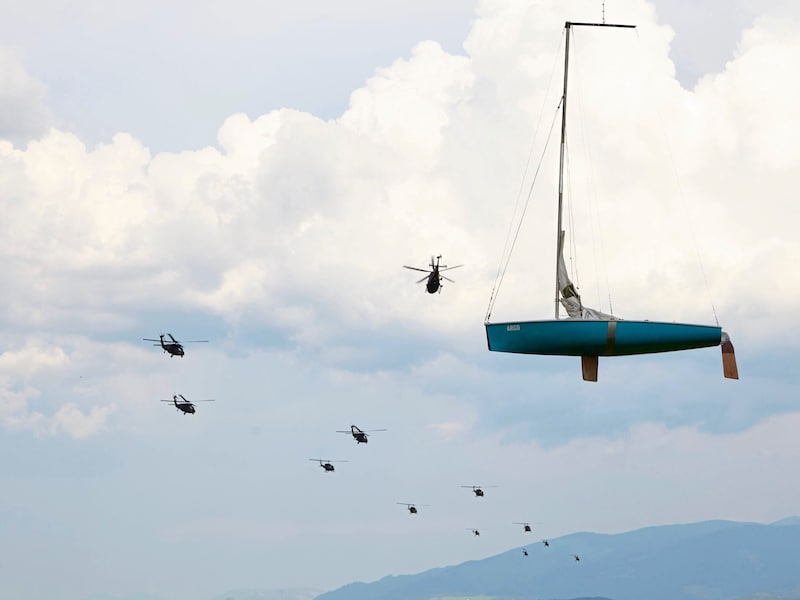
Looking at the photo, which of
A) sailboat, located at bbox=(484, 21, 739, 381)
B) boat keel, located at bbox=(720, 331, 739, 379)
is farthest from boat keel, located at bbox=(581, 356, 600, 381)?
boat keel, located at bbox=(720, 331, 739, 379)

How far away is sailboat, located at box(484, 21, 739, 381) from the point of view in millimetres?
75375

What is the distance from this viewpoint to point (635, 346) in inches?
3012

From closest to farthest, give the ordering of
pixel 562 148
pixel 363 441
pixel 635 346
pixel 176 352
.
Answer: pixel 635 346 < pixel 562 148 < pixel 176 352 < pixel 363 441

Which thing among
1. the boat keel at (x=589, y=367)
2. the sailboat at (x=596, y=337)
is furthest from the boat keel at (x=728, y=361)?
the boat keel at (x=589, y=367)

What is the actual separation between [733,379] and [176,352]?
69185 millimetres

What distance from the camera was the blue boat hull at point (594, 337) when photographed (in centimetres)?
7538

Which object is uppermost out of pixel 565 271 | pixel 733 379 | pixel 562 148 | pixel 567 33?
pixel 567 33

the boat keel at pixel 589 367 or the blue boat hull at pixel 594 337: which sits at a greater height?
the blue boat hull at pixel 594 337

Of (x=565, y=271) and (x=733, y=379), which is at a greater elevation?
(x=565, y=271)

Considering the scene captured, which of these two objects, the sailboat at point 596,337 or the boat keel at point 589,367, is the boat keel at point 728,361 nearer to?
the sailboat at point 596,337

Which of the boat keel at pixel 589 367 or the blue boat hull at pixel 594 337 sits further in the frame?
the boat keel at pixel 589 367

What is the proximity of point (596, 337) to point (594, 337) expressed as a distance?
0.13m

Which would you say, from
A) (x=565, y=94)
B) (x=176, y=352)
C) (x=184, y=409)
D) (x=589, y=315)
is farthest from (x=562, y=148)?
(x=184, y=409)

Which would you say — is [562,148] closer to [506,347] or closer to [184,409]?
[506,347]
